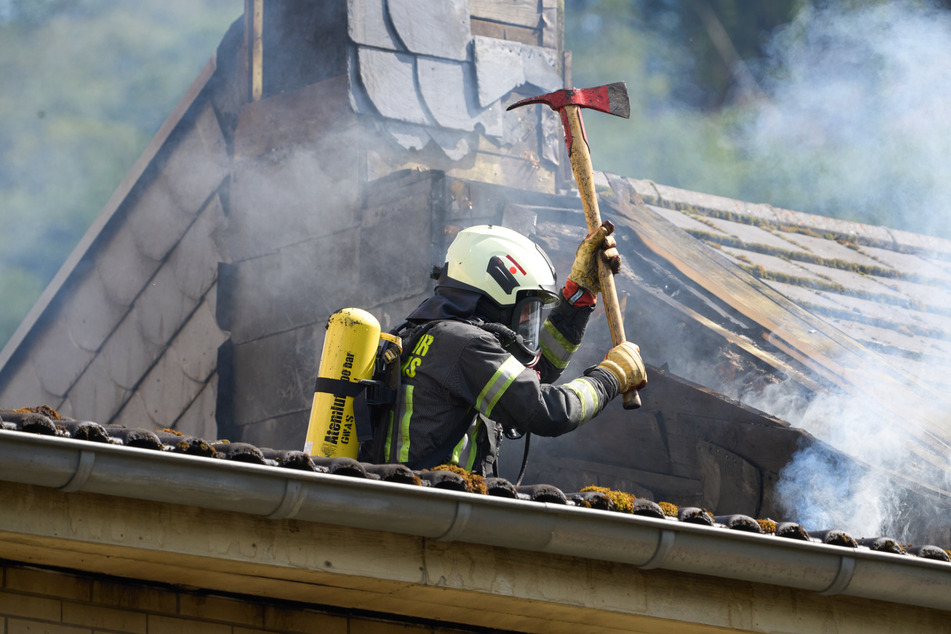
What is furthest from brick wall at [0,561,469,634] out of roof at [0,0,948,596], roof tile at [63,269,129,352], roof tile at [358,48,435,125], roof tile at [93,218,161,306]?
roof tile at [63,269,129,352]

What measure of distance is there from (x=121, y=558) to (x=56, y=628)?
367mm

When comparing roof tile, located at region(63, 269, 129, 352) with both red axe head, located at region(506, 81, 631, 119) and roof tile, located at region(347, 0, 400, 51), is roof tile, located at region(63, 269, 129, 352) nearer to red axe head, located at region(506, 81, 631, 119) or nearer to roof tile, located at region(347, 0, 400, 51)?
roof tile, located at region(347, 0, 400, 51)

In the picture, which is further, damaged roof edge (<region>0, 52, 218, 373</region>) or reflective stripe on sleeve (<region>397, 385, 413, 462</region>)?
damaged roof edge (<region>0, 52, 218, 373</region>)

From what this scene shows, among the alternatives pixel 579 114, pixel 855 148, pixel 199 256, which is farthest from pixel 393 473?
pixel 855 148

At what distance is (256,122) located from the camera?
9.45 meters

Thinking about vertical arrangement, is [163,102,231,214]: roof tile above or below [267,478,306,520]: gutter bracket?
above

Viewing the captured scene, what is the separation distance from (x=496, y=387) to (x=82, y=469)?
1.96 m

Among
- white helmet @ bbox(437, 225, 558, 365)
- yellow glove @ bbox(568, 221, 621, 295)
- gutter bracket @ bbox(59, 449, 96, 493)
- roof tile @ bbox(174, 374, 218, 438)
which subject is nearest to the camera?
gutter bracket @ bbox(59, 449, 96, 493)

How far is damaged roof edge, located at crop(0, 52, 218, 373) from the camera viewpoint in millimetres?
10625

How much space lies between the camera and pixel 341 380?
5328mm

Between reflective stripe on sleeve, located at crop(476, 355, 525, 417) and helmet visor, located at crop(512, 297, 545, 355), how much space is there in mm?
399

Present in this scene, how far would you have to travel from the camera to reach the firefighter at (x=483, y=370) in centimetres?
506

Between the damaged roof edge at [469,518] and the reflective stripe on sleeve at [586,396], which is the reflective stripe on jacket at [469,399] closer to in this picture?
the reflective stripe on sleeve at [586,396]

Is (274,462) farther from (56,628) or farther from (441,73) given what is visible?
(441,73)
